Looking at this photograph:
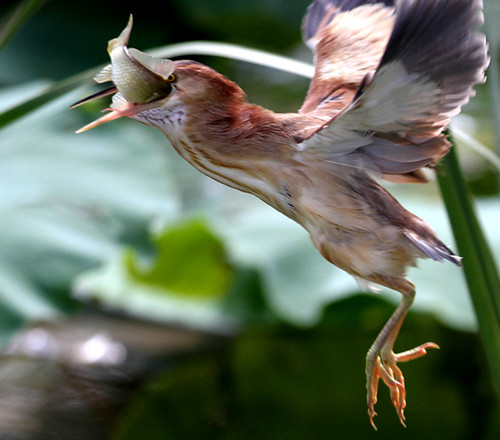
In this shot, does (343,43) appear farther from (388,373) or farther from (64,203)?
(64,203)

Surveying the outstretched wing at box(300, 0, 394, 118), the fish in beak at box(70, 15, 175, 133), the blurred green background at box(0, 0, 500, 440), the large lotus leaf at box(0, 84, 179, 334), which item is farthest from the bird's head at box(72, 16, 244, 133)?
the large lotus leaf at box(0, 84, 179, 334)

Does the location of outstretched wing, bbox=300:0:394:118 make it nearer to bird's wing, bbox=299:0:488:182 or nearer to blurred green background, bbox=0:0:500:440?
bird's wing, bbox=299:0:488:182

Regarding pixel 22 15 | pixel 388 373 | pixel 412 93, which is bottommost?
pixel 388 373

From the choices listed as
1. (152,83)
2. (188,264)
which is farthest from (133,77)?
(188,264)

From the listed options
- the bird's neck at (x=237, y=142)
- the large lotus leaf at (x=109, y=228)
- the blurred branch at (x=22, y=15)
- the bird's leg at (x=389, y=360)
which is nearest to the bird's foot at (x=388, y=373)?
the bird's leg at (x=389, y=360)

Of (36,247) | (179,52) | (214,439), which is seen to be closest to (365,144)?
(179,52)

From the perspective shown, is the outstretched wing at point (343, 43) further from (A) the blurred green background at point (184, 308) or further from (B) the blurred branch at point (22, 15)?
(A) the blurred green background at point (184, 308)
